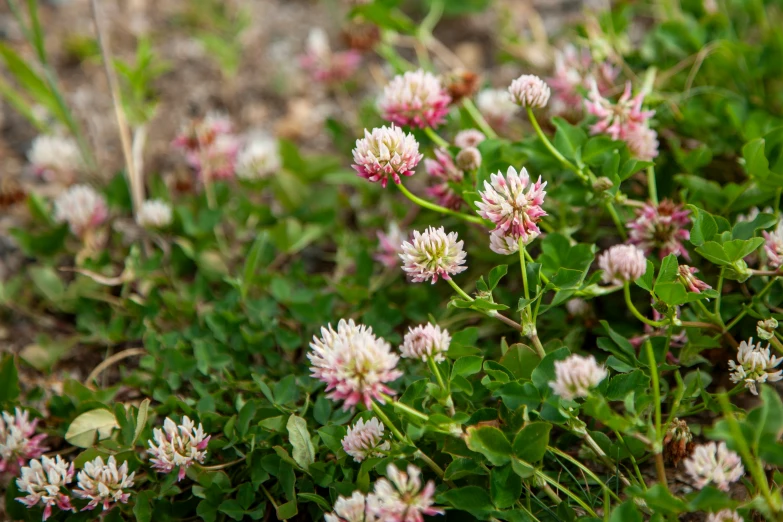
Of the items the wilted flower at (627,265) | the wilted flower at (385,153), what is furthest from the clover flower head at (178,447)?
the wilted flower at (627,265)

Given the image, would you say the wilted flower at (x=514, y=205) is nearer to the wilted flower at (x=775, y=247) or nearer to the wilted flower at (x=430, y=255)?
the wilted flower at (x=430, y=255)

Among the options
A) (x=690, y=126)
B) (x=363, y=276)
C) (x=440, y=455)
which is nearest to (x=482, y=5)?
(x=690, y=126)

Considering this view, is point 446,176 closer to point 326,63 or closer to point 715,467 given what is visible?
point 715,467

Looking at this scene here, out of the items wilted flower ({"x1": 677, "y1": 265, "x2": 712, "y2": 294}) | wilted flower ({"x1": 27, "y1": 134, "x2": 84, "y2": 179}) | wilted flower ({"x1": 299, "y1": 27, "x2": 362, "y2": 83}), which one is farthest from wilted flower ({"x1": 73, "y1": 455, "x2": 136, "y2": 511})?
wilted flower ({"x1": 299, "y1": 27, "x2": 362, "y2": 83})

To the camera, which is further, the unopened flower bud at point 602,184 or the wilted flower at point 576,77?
the wilted flower at point 576,77

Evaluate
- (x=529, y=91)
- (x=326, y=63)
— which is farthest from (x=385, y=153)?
(x=326, y=63)

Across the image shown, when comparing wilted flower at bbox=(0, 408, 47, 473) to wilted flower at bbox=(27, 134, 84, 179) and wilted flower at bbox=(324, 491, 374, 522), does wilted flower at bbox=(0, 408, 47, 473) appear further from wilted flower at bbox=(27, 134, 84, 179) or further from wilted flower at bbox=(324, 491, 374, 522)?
wilted flower at bbox=(27, 134, 84, 179)
